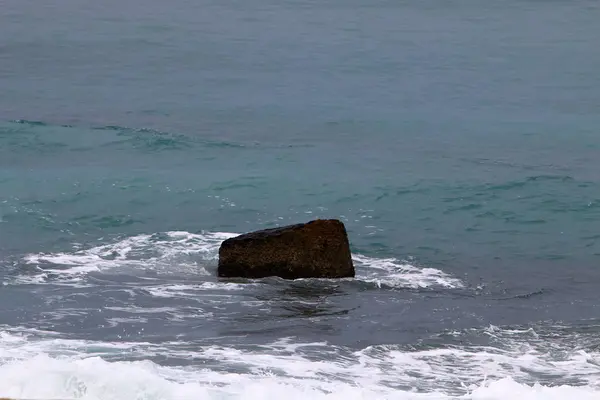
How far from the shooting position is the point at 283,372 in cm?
1203

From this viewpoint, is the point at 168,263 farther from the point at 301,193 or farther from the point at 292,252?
the point at 301,193

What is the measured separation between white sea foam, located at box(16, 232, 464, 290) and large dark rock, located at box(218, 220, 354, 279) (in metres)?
0.42

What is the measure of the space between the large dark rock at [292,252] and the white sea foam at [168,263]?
1.38 feet

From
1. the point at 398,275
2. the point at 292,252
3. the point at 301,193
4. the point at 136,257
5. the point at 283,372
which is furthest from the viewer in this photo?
the point at 301,193

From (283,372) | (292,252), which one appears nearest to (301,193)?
(292,252)

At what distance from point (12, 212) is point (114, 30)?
20.0m

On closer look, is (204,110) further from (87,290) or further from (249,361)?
(249,361)

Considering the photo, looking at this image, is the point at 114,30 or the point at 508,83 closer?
the point at 508,83

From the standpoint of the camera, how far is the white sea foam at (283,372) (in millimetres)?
10859

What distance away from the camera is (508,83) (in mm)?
33406

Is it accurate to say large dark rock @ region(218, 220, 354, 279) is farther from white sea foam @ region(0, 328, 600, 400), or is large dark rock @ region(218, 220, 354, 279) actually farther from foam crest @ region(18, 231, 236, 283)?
white sea foam @ region(0, 328, 600, 400)

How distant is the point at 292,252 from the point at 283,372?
392cm

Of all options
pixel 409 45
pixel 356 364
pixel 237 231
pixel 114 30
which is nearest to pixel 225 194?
pixel 237 231

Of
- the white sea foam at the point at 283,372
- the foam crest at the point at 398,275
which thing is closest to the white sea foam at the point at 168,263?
the foam crest at the point at 398,275
